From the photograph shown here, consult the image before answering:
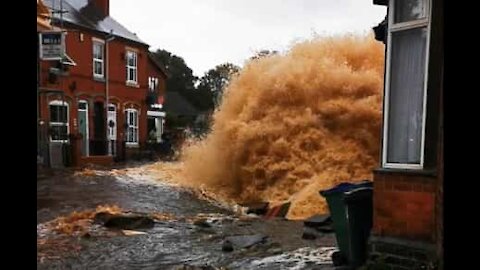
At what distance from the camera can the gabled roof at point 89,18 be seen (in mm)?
29122

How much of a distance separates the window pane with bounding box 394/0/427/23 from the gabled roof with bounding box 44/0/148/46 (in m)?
23.5

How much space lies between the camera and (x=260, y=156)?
1659 cm

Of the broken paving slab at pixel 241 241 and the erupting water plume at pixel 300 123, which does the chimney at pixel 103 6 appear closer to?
the erupting water plume at pixel 300 123

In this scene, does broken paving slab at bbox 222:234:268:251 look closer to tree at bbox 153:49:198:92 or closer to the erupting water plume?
the erupting water plume

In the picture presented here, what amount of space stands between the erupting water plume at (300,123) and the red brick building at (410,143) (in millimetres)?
7814

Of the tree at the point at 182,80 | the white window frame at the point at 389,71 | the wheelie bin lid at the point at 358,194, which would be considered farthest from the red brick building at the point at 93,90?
the tree at the point at 182,80

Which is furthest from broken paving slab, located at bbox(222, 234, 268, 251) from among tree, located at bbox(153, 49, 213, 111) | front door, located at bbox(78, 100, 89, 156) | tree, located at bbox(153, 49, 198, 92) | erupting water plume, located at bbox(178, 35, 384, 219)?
tree, located at bbox(153, 49, 198, 92)

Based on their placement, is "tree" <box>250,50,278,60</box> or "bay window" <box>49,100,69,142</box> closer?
"tree" <box>250,50,278,60</box>

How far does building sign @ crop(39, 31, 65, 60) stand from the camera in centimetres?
2150

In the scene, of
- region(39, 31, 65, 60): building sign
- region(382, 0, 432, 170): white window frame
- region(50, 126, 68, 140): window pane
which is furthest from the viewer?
region(50, 126, 68, 140): window pane

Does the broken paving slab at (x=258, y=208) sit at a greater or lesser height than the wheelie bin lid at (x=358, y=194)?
lesser

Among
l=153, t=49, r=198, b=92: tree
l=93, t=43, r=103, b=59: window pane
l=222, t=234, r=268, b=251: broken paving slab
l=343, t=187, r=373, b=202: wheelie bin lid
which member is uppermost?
l=153, t=49, r=198, b=92: tree

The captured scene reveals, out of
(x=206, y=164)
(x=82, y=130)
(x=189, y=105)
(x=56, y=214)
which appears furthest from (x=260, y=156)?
(x=189, y=105)
